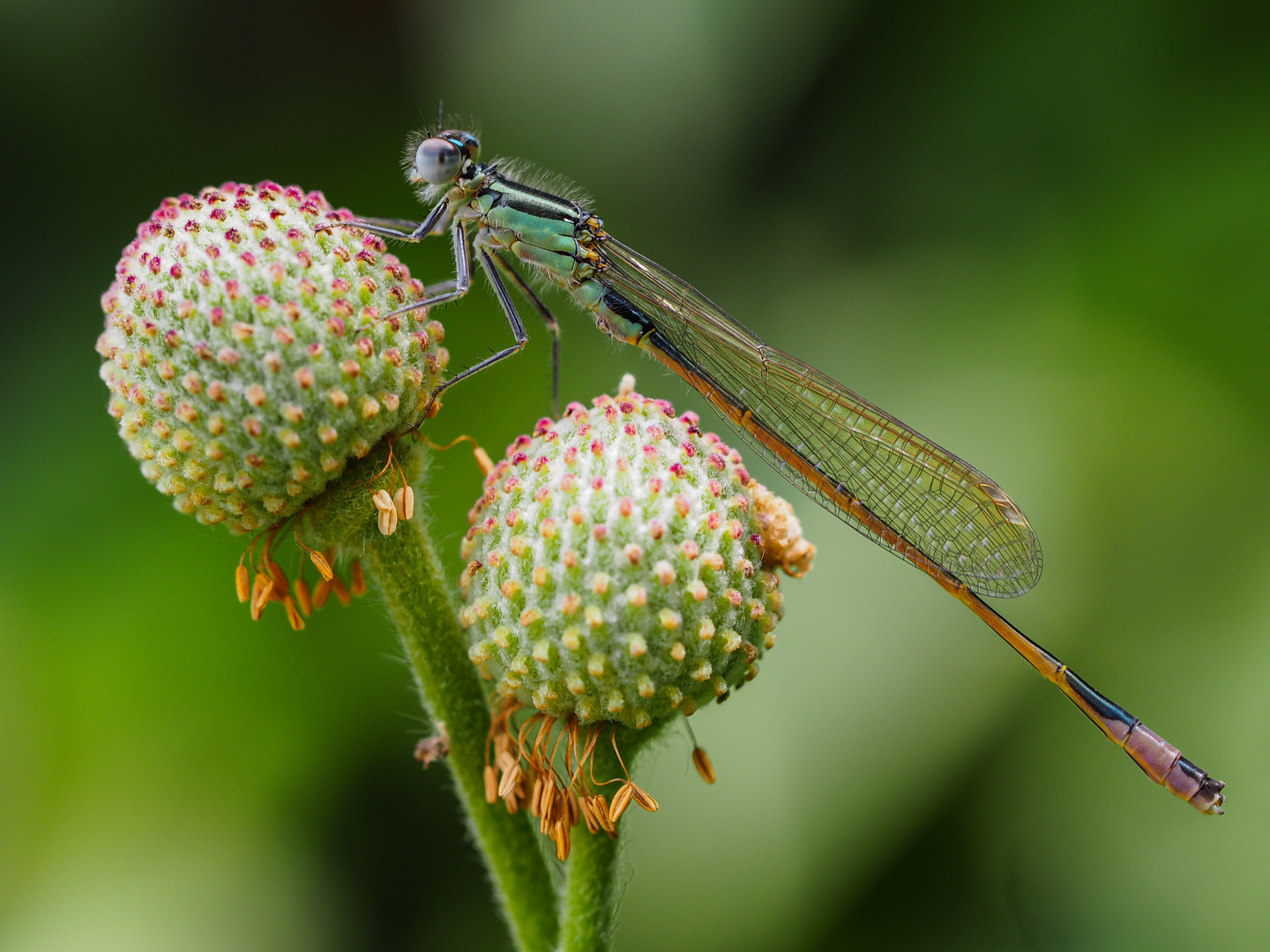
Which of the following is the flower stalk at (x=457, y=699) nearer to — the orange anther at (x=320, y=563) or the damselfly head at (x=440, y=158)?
the orange anther at (x=320, y=563)

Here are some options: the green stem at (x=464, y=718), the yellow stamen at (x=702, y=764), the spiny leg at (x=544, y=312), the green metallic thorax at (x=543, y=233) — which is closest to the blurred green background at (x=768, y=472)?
the green stem at (x=464, y=718)

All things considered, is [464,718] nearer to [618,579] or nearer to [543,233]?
[618,579]

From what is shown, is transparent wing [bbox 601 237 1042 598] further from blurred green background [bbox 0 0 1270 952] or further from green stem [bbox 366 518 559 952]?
green stem [bbox 366 518 559 952]

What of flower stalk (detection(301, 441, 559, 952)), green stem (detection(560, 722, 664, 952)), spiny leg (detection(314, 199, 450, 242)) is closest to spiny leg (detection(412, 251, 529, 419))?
spiny leg (detection(314, 199, 450, 242))

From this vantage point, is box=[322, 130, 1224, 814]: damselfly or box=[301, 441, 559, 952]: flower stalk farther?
box=[322, 130, 1224, 814]: damselfly

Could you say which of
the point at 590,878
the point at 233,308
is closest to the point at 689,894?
the point at 590,878

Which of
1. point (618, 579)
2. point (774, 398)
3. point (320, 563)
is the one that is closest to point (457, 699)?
point (320, 563)
